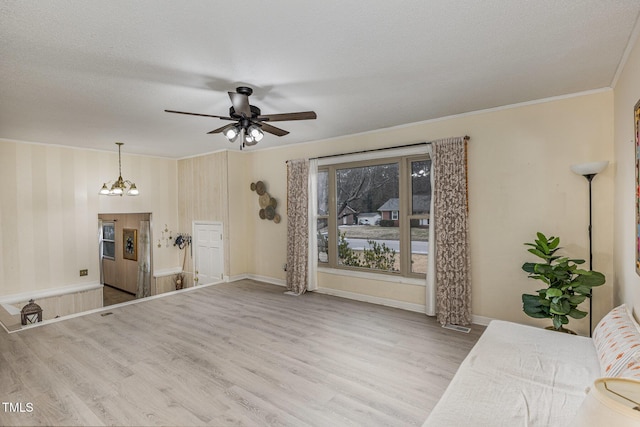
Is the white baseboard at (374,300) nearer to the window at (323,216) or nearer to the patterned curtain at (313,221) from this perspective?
the patterned curtain at (313,221)

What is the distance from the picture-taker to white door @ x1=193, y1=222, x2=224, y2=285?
255 inches

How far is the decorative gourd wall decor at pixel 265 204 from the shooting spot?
20.1ft

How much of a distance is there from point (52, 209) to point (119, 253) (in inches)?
110

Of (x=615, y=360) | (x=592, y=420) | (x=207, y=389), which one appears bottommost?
(x=207, y=389)

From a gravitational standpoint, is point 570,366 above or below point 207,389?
above

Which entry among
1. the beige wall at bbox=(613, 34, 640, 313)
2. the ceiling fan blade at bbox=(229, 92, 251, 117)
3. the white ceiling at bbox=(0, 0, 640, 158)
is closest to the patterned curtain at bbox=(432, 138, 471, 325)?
the white ceiling at bbox=(0, 0, 640, 158)

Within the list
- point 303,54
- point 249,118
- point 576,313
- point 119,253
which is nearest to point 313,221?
point 249,118

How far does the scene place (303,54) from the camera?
7.97ft

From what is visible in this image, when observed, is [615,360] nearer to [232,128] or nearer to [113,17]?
[232,128]

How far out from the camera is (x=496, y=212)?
12.6ft

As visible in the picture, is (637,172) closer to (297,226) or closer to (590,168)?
(590,168)

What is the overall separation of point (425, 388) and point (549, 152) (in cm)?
288

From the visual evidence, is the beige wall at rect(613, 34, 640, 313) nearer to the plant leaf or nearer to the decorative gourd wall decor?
the plant leaf

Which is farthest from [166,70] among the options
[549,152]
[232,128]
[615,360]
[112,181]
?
[112,181]
